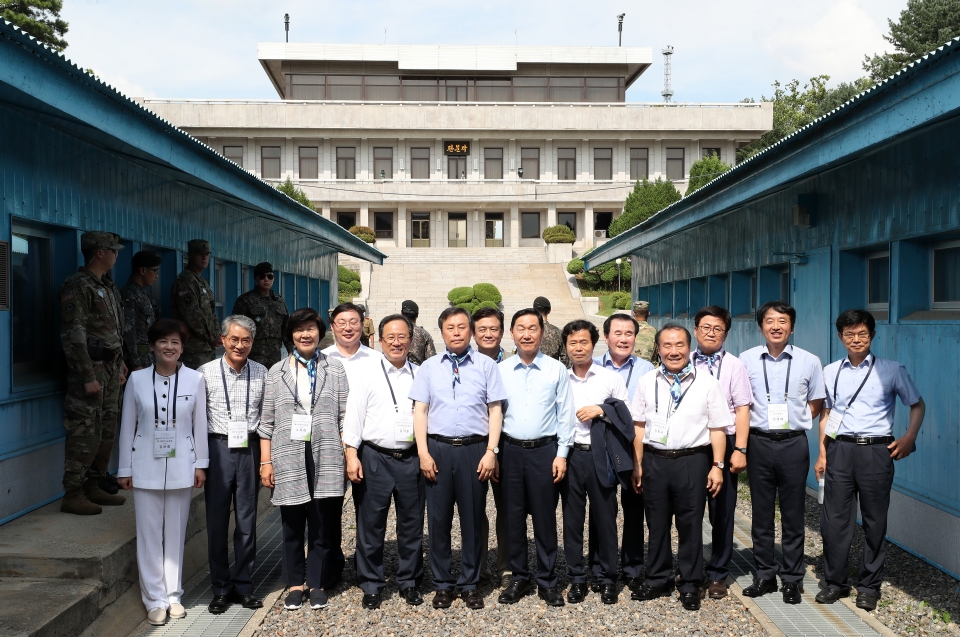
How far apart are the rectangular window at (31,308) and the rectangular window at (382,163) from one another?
47995 mm

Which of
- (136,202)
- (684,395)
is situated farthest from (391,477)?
(136,202)

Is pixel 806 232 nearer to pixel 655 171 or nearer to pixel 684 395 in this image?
pixel 684 395

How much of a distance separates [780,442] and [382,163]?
166 ft

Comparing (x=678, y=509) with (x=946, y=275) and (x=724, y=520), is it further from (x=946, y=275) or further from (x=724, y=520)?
(x=946, y=275)

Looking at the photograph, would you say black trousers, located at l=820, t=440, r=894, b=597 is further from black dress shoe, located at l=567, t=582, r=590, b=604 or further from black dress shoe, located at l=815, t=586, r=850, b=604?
black dress shoe, located at l=567, t=582, r=590, b=604

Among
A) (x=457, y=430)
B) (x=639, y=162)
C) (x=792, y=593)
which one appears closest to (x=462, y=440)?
(x=457, y=430)

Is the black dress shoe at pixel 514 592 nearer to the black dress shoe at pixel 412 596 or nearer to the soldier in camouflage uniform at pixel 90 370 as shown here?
the black dress shoe at pixel 412 596

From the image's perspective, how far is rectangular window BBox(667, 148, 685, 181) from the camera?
55344 mm

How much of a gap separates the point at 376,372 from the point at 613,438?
5.42ft

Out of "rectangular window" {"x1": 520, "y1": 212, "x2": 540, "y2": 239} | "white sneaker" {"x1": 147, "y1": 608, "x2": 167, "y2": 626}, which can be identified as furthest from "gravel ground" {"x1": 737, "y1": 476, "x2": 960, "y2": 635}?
"rectangular window" {"x1": 520, "y1": 212, "x2": 540, "y2": 239}

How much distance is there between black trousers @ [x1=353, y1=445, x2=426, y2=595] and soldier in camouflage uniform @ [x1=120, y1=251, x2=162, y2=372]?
282 cm

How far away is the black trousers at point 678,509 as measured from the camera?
5773 mm

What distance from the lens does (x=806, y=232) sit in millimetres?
9789

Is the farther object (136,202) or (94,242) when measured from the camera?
(136,202)
